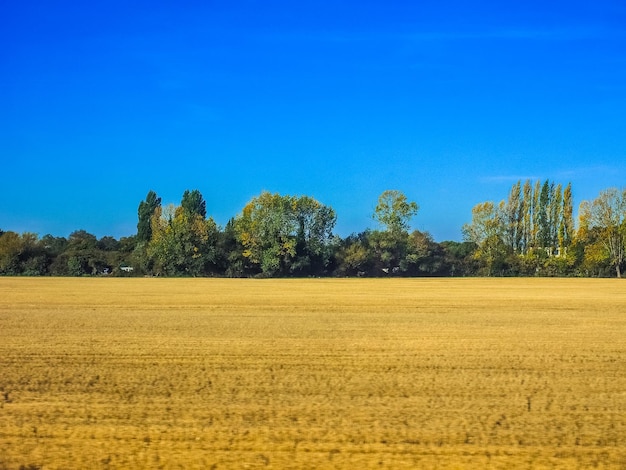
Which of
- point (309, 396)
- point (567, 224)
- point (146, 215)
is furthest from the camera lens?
point (146, 215)

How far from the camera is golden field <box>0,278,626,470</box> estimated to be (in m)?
7.22

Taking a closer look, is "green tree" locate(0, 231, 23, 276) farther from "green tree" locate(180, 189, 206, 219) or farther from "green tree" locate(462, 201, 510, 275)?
"green tree" locate(462, 201, 510, 275)

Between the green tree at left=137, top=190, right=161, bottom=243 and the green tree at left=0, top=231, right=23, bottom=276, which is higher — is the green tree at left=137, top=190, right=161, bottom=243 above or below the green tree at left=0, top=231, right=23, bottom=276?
above

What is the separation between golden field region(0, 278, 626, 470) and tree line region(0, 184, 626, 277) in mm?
58079

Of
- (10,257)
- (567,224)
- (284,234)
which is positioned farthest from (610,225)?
(10,257)

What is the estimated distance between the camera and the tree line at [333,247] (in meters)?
78.2

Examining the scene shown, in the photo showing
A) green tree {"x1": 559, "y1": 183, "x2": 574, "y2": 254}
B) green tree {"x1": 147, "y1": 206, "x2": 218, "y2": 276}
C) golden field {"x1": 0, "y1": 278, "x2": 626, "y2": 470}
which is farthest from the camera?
green tree {"x1": 559, "y1": 183, "x2": 574, "y2": 254}

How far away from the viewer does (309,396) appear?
32.7 feet

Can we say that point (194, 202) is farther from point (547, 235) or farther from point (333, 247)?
point (547, 235)

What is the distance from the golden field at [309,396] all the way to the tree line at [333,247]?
58.1 m

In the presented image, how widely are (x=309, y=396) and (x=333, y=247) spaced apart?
241 feet

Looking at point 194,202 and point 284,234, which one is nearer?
point 284,234

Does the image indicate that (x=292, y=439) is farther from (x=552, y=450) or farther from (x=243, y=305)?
(x=243, y=305)

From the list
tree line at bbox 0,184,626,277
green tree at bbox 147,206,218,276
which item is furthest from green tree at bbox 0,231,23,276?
green tree at bbox 147,206,218,276
